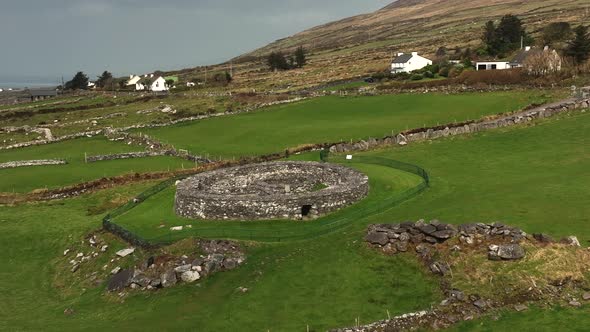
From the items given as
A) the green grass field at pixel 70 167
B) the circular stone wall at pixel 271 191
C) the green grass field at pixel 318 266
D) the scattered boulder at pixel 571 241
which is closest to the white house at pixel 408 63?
the green grass field at pixel 70 167

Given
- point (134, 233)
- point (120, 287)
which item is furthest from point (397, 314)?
point (134, 233)

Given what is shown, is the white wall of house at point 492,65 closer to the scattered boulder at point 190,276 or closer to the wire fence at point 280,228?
the wire fence at point 280,228

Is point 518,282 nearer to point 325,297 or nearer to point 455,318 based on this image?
point 455,318

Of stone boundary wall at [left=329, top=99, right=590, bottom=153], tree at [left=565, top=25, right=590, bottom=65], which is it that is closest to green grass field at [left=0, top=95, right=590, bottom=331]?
stone boundary wall at [left=329, top=99, right=590, bottom=153]

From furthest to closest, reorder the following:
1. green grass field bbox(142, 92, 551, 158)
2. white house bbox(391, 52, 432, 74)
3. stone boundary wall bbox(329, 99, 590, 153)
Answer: white house bbox(391, 52, 432, 74) < green grass field bbox(142, 92, 551, 158) < stone boundary wall bbox(329, 99, 590, 153)

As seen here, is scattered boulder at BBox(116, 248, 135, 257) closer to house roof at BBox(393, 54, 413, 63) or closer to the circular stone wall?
the circular stone wall
